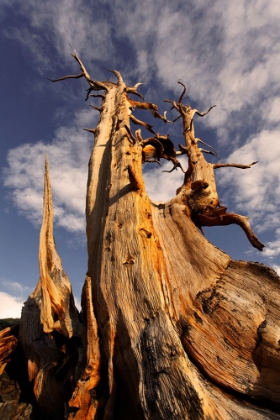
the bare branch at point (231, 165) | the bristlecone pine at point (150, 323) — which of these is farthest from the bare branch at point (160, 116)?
the bristlecone pine at point (150, 323)

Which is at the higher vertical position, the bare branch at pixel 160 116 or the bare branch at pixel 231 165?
the bare branch at pixel 160 116

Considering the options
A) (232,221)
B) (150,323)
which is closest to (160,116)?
(232,221)

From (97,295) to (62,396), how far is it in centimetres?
110

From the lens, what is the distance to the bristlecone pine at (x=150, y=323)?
8.21 ft

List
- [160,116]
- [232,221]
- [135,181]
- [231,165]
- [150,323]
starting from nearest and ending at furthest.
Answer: [150,323] → [135,181] → [232,221] → [231,165] → [160,116]

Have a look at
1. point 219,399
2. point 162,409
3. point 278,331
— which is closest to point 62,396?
point 162,409

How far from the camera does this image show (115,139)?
5.34 metres

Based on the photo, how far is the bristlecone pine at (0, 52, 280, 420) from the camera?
2502 mm

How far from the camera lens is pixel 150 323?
9.22ft

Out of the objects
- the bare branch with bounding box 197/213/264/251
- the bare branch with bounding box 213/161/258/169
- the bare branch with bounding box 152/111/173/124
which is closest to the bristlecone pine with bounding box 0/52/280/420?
the bare branch with bounding box 197/213/264/251

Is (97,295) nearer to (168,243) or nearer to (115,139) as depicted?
(168,243)

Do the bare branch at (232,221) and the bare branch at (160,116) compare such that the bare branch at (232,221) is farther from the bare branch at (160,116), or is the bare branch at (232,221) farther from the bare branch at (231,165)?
the bare branch at (160,116)

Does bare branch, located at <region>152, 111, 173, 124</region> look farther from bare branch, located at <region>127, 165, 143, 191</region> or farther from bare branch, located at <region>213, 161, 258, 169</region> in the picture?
bare branch, located at <region>127, 165, 143, 191</region>

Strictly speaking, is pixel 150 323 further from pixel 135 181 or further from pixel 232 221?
pixel 232 221
